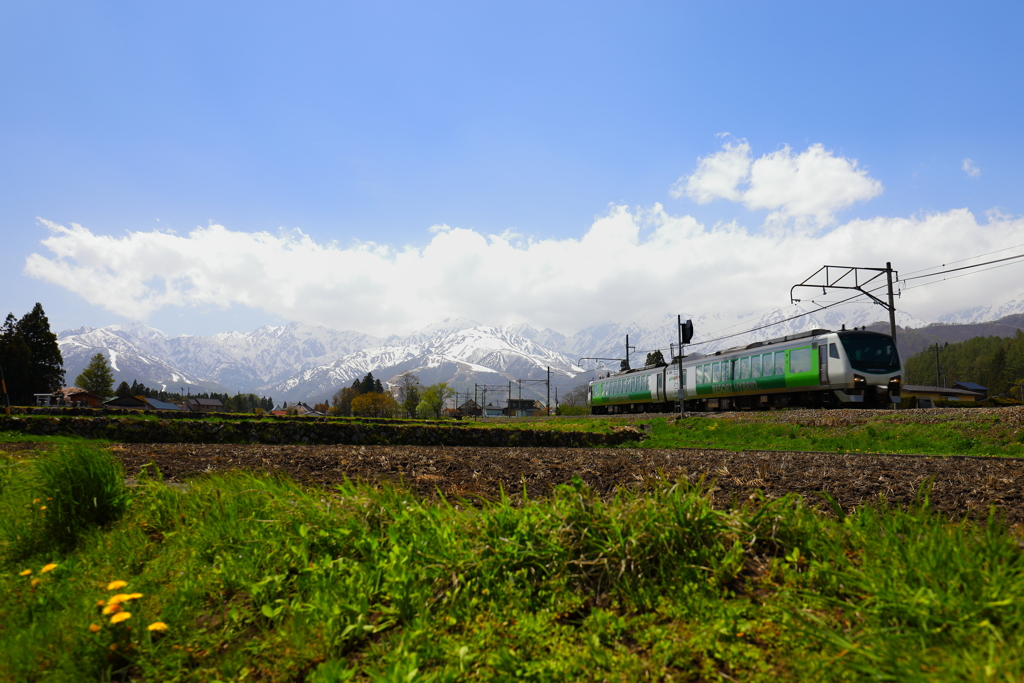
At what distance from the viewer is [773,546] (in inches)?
116

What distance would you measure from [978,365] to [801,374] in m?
133

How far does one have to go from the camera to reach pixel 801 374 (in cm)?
2294

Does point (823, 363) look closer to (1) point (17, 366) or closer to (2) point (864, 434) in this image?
(2) point (864, 434)

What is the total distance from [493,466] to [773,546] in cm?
390

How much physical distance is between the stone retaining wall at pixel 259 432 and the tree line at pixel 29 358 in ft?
172

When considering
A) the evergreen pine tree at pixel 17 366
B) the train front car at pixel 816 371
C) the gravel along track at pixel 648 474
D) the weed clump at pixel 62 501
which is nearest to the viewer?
the weed clump at pixel 62 501

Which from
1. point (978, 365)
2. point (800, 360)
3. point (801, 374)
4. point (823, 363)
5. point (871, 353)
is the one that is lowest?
point (801, 374)

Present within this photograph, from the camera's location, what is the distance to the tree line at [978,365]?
9950cm

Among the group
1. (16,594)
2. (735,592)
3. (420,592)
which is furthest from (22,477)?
(735,592)

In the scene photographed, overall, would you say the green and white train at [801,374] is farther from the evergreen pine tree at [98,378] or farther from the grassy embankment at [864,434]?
the evergreen pine tree at [98,378]

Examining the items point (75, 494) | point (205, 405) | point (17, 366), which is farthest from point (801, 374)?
point (205, 405)

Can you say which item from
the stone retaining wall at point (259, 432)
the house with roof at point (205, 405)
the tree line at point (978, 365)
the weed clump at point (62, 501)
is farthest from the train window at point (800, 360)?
the house with roof at point (205, 405)

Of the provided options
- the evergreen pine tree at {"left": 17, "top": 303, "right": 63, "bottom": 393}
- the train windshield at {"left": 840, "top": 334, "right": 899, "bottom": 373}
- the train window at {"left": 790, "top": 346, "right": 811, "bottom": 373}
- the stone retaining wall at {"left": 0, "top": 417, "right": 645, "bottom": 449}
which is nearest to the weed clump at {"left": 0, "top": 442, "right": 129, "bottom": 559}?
the stone retaining wall at {"left": 0, "top": 417, "right": 645, "bottom": 449}

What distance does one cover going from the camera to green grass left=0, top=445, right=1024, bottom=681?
2123mm
